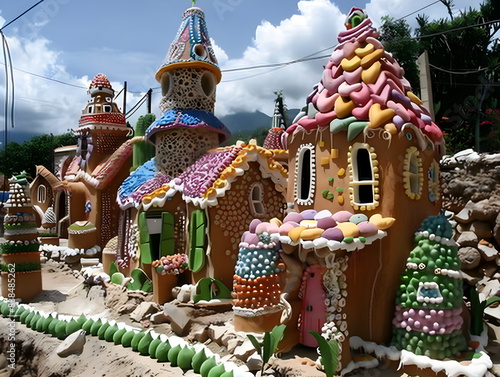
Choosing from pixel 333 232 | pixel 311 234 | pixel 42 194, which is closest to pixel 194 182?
pixel 311 234

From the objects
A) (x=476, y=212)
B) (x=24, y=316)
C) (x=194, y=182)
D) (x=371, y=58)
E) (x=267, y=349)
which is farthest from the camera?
(x=194, y=182)

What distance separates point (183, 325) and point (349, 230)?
4.76m

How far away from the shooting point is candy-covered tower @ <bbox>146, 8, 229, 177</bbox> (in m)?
13.3

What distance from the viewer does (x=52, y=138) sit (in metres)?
45.1

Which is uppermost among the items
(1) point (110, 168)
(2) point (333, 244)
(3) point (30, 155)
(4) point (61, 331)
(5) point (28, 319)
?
(3) point (30, 155)

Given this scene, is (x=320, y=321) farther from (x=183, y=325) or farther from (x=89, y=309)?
(x=89, y=309)

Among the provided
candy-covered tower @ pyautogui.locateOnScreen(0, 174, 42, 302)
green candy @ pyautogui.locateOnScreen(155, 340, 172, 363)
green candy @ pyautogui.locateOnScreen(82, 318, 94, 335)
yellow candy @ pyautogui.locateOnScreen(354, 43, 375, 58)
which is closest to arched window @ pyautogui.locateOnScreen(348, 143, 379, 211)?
yellow candy @ pyautogui.locateOnScreen(354, 43, 375, 58)

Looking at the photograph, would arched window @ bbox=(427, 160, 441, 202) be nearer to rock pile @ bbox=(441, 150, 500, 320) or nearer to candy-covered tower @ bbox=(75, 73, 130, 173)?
rock pile @ bbox=(441, 150, 500, 320)

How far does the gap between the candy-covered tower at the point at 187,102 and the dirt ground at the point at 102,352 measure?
172 inches

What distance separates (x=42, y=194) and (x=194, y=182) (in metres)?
16.8

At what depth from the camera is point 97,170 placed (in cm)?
1897

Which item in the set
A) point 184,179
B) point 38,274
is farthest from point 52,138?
point 184,179

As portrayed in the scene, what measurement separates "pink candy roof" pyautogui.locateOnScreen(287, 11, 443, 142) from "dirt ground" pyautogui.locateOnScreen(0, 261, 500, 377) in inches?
155

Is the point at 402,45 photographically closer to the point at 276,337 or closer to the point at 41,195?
the point at 276,337
